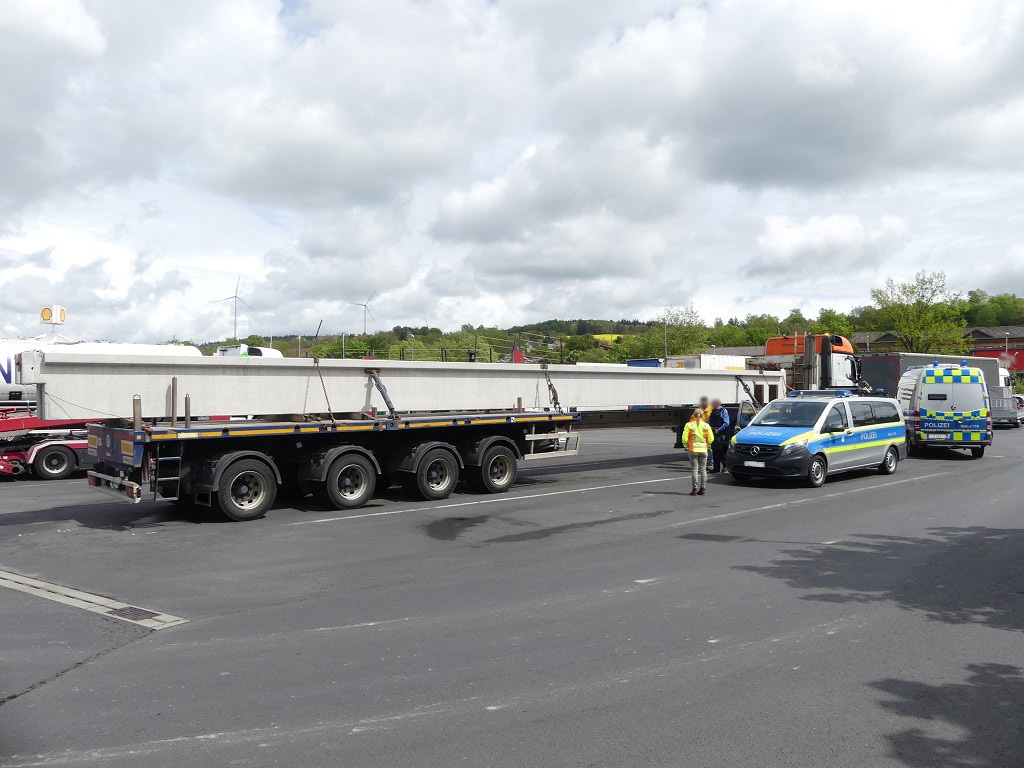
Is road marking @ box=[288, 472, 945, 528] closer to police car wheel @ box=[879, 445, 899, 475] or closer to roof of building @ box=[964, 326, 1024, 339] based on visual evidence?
police car wheel @ box=[879, 445, 899, 475]

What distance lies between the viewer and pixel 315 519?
11.6 meters

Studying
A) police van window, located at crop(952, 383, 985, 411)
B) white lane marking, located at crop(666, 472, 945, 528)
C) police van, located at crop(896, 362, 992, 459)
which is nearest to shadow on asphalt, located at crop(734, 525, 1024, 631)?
white lane marking, located at crop(666, 472, 945, 528)

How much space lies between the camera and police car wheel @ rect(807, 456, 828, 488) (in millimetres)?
14867

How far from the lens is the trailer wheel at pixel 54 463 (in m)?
17.1

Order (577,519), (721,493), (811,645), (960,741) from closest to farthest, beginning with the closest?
(960,741), (811,645), (577,519), (721,493)

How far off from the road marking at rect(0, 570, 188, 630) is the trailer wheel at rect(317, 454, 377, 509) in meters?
4.62

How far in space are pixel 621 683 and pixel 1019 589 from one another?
15.0 ft

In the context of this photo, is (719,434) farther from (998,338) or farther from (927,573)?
(998,338)

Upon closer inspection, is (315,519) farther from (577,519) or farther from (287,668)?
(287,668)

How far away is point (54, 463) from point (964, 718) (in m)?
18.2

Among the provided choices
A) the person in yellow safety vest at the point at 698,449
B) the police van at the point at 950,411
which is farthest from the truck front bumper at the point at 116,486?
the police van at the point at 950,411

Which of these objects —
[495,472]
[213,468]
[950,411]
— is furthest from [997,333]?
[213,468]

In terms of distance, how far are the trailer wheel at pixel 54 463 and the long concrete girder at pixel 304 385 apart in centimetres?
781

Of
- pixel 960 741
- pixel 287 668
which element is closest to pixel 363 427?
pixel 287 668
